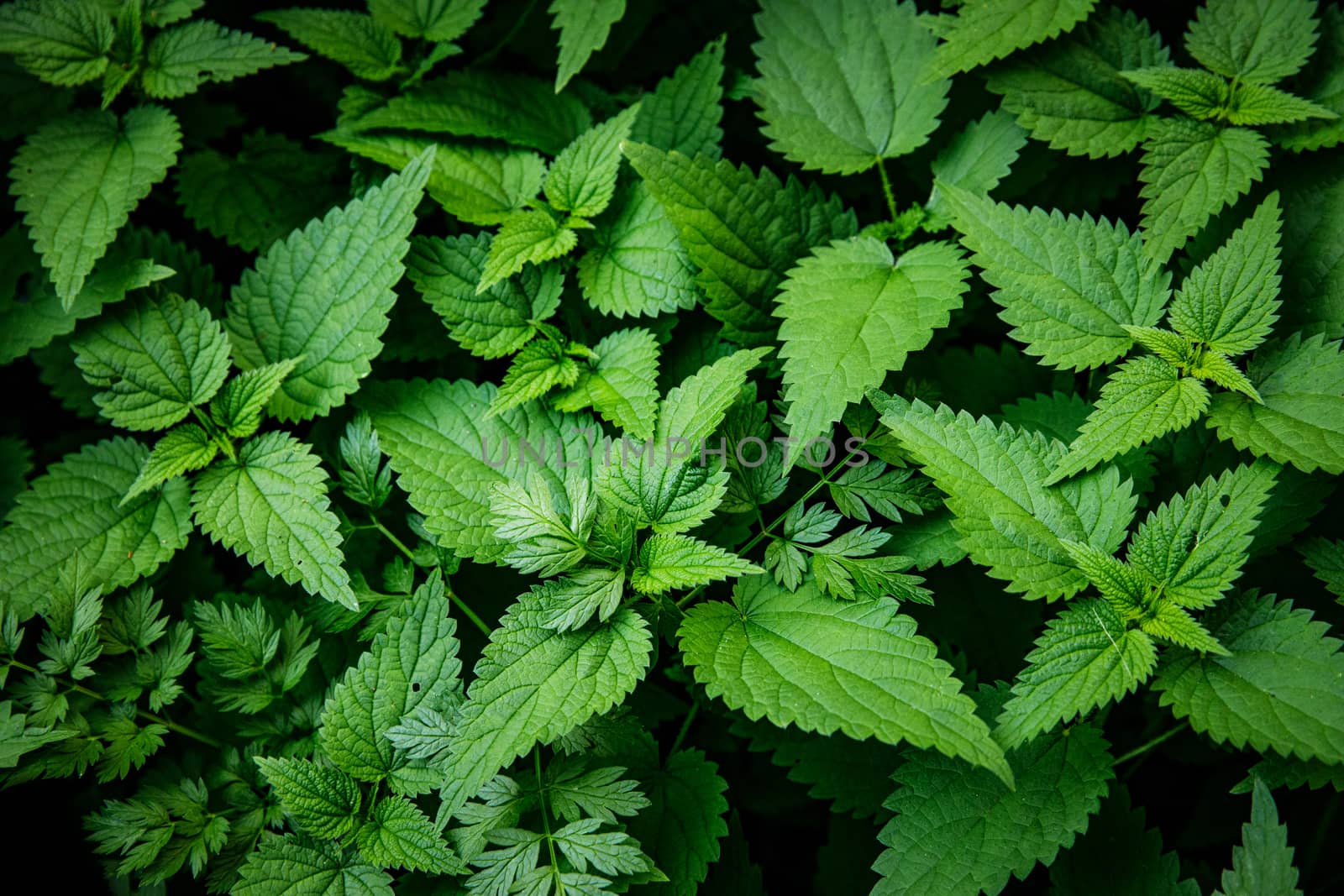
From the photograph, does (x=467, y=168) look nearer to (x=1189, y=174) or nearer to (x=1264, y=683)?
(x=1189, y=174)

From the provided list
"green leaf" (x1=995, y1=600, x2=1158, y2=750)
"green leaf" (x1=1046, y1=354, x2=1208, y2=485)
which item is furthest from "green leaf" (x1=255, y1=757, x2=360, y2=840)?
"green leaf" (x1=1046, y1=354, x2=1208, y2=485)

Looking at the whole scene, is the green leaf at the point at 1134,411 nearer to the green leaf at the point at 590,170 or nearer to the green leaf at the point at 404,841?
the green leaf at the point at 590,170

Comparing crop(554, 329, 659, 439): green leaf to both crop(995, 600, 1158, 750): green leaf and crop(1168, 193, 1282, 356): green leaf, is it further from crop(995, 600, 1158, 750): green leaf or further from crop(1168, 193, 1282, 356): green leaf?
crop(1168, 193, 1282, 356): green leaf

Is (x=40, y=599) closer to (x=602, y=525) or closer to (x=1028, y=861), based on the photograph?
(x=602, y=525)

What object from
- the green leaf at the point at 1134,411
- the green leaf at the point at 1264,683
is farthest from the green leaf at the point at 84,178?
the green leaf at the point at 1264,683

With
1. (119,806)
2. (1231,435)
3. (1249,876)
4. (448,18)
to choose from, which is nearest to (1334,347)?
(1231,435)

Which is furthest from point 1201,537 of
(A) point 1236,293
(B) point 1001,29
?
(B) point 1001,29
